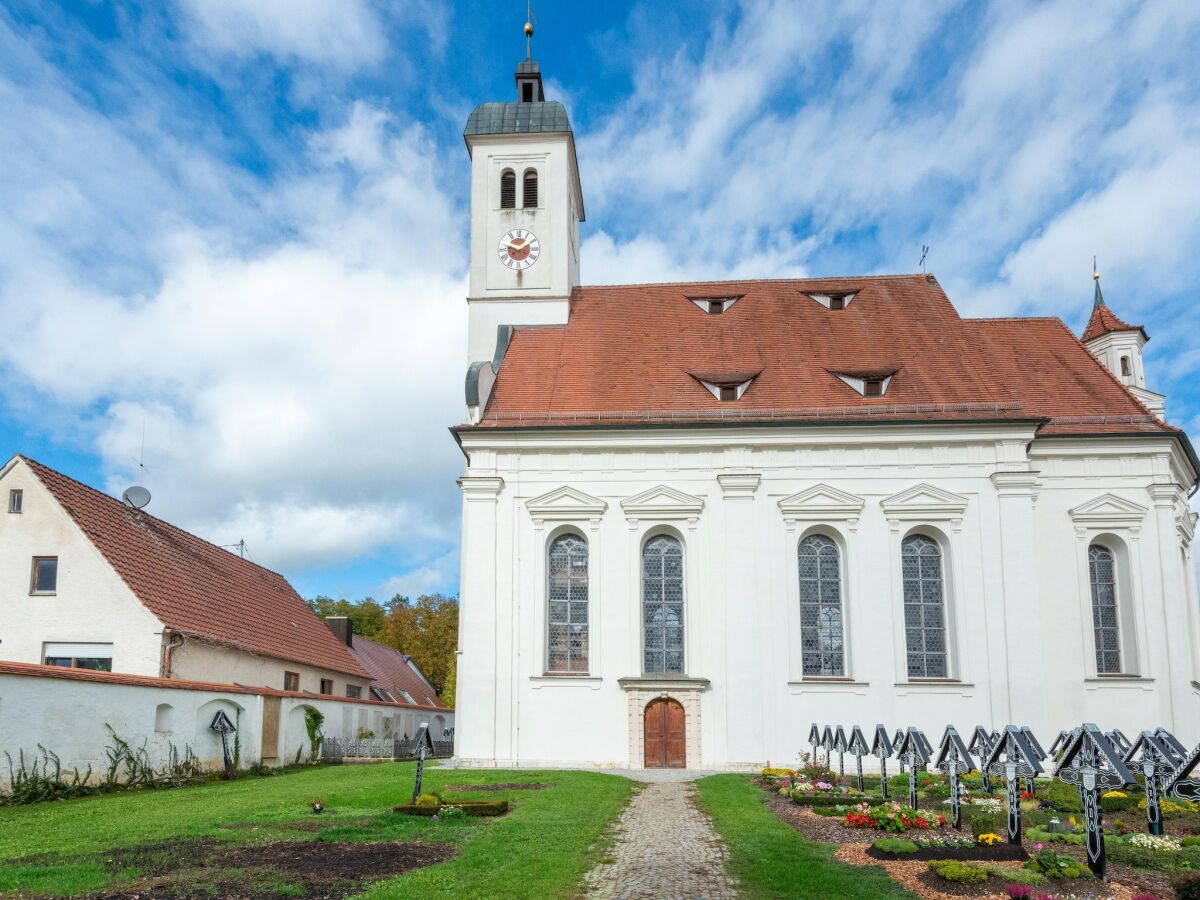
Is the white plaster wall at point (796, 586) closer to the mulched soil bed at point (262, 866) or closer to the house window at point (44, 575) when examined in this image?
the house window at point (44, 575)

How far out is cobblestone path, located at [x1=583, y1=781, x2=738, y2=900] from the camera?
1059 cm

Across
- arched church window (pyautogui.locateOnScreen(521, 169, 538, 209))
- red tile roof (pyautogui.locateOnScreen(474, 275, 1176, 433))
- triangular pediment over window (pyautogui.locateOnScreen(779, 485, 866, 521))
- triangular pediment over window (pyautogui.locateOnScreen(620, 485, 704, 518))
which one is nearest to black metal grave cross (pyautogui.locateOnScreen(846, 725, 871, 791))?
triangular pediment over window (pyautogui.locateOnScreen(779, 485, 866, 521))

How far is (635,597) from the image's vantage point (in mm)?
28906

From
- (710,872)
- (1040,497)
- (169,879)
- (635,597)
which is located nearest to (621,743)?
(635,597)

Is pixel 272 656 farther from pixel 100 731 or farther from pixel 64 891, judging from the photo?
pixel 64 891

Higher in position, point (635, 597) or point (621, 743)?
point (635, 597)

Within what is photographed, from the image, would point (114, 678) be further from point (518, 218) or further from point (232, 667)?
point (518, 218)

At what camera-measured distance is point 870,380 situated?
30.9 meters

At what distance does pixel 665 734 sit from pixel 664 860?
52.2 feet

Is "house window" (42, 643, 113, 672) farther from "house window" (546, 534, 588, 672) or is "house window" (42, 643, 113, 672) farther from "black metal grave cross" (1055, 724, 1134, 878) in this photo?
"black metal grave cross" (1055, 724, 1134, 878)

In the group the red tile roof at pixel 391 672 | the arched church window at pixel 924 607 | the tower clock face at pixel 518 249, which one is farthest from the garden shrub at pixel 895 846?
the red tile roof at pixel 391 672

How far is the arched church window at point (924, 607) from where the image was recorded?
1125 inches

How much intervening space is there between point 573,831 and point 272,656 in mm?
20352

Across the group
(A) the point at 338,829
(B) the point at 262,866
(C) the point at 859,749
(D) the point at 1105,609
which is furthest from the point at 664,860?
(D) the point at 1105,609
